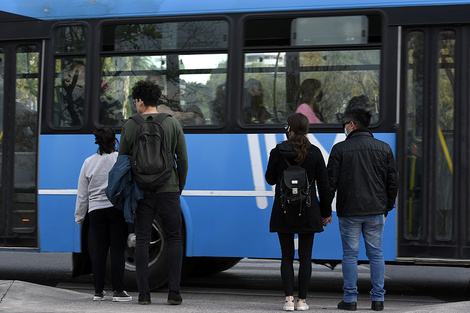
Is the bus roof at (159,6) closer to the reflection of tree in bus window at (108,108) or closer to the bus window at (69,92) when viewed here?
the bus window at (69,92)

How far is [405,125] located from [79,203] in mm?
3326

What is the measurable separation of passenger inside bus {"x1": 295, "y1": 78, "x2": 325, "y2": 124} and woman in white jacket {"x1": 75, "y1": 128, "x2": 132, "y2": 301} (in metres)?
2.04

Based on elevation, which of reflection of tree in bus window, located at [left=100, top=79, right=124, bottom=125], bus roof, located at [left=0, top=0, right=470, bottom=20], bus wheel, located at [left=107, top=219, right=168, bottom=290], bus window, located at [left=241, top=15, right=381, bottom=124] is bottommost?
bus wheel, located at [left=107, top=219, right=168, bottom=290]

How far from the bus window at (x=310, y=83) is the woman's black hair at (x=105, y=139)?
1.64 metres

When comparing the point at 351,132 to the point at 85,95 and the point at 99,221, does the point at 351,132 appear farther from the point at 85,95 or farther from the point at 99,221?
the point at 85,95

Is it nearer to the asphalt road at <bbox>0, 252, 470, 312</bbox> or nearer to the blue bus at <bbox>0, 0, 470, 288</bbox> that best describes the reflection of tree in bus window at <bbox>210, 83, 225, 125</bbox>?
the blue bus at <bbox>0, 0, 470, 288</bbox>

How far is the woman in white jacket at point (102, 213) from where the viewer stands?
25.4 feet

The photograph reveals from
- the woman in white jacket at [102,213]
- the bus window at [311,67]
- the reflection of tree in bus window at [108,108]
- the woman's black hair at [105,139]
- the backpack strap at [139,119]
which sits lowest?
the woman in white jacket at [102,213]

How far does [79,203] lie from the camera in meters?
7.84

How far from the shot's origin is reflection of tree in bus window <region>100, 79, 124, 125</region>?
9.24 m

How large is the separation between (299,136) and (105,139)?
1837mm

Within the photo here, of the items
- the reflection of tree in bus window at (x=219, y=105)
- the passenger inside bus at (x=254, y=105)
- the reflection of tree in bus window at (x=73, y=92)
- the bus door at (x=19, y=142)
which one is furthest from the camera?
the bus door at (x=19, y=142)

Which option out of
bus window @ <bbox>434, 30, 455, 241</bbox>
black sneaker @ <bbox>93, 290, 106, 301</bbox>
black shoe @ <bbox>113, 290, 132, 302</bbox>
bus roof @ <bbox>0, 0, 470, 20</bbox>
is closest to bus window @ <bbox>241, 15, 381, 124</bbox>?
bus roof @ <bbox>0, 0, 470, 20</bbox>

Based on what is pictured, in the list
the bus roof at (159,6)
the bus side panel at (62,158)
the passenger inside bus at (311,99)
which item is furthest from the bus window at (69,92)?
the passenger inside bus at (311,99)
